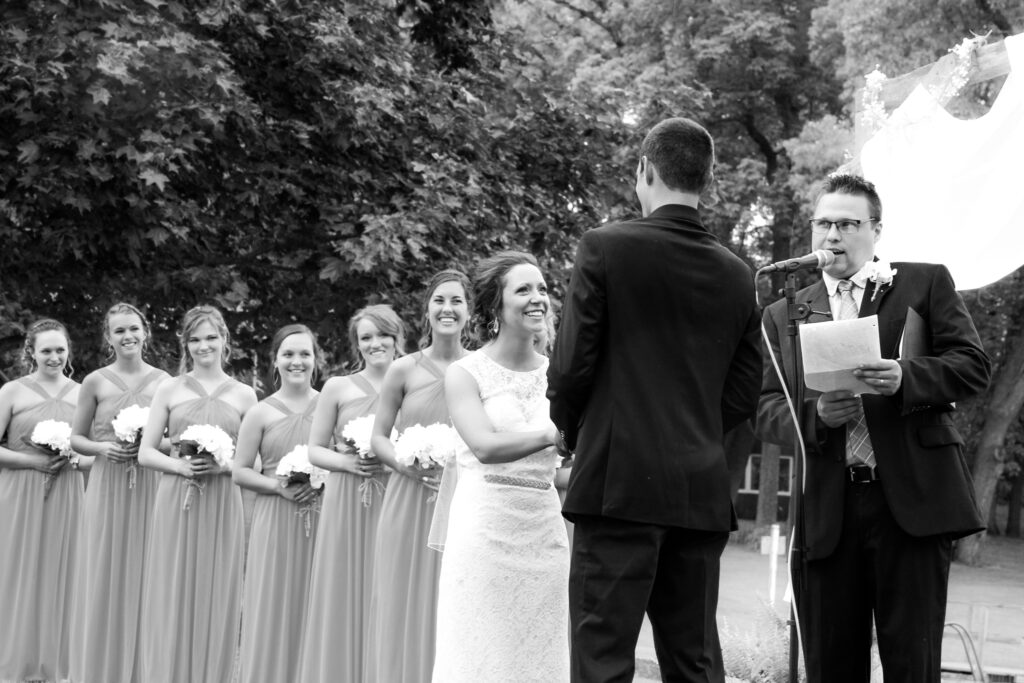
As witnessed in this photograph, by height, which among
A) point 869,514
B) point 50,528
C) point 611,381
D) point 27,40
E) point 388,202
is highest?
point 27,40

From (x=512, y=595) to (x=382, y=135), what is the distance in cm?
993

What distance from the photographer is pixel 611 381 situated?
3.94m

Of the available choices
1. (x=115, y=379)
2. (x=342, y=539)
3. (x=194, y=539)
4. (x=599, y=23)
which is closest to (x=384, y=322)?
(x=342, y=539)

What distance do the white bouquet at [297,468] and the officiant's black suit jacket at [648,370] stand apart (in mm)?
4152

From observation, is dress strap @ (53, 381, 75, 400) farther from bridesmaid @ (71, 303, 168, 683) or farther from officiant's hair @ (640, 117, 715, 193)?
officiant's hair @ (640, 117, 715, 193)

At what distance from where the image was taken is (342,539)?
772 centimetres

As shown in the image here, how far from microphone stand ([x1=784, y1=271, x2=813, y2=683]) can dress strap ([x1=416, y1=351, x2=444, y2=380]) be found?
9.90 feet

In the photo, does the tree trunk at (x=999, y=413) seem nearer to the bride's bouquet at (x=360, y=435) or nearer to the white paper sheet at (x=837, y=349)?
the bride's bouquet at (x=360, y=435)

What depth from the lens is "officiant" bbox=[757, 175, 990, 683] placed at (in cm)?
441

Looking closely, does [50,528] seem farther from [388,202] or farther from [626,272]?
[626,272]

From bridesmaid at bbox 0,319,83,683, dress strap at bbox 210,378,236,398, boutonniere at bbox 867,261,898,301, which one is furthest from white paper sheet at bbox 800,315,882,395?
bridesmaid at bbox 0,319,83,683

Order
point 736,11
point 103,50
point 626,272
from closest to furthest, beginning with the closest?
point 626,272, point 103,50, point 736,11

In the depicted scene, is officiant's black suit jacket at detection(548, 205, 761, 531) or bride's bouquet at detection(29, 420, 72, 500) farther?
bride's bouquet at detection(29, 420, 72, 500)

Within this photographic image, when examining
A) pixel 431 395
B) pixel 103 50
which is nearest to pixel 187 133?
pixel 103 50
